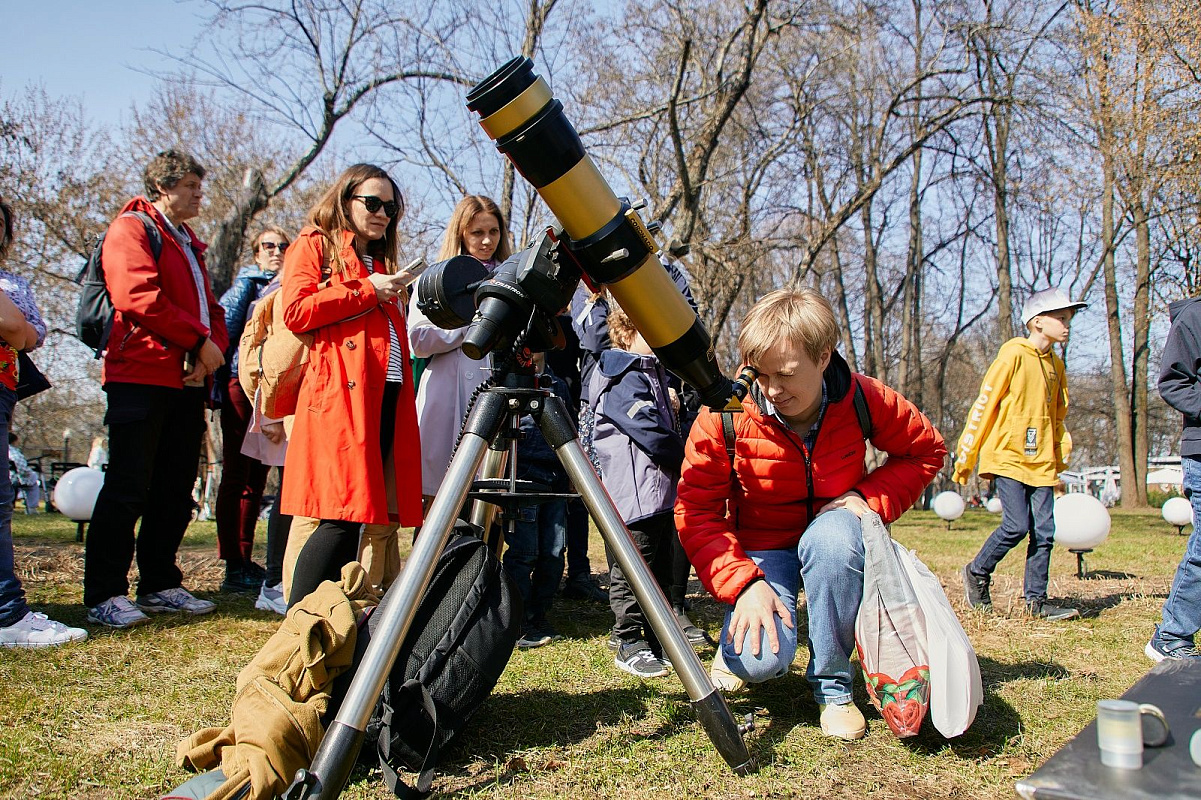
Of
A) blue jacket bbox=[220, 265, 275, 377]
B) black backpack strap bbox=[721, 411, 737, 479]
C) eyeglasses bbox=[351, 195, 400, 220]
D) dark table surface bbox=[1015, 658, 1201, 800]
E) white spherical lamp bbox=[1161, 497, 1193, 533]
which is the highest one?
eyeglasses bbox=[351, 195, 400, 220]

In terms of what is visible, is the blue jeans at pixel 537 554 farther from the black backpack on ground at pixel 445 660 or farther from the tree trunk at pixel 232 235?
the tree trunk at pixel 232 235

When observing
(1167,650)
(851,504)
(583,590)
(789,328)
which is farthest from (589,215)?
(583,590)

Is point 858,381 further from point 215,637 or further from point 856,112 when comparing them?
point 856,112

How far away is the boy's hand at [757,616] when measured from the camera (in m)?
2.42

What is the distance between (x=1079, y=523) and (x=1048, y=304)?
1.74 m

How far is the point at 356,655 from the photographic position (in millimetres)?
2277

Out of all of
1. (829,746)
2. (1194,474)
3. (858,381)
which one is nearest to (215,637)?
(829,746)

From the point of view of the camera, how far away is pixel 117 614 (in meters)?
3.61

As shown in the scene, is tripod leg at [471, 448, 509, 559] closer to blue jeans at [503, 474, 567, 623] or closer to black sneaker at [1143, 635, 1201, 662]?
blue jeans at [503, 474, 567, 623]

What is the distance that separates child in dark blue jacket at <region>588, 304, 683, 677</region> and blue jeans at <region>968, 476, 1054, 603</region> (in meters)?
2.07

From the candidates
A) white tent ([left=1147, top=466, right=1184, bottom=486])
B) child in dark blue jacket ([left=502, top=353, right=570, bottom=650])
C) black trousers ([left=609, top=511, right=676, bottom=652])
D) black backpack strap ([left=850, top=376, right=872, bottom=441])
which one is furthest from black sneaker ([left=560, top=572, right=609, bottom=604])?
white tent ([left=1147, top=466, right=1184, bottom=486])

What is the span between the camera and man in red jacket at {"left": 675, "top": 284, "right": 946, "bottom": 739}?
2.53 meters

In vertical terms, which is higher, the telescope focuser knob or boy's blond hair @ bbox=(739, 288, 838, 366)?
the telescope focuser knob

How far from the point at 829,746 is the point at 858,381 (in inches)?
46.9
